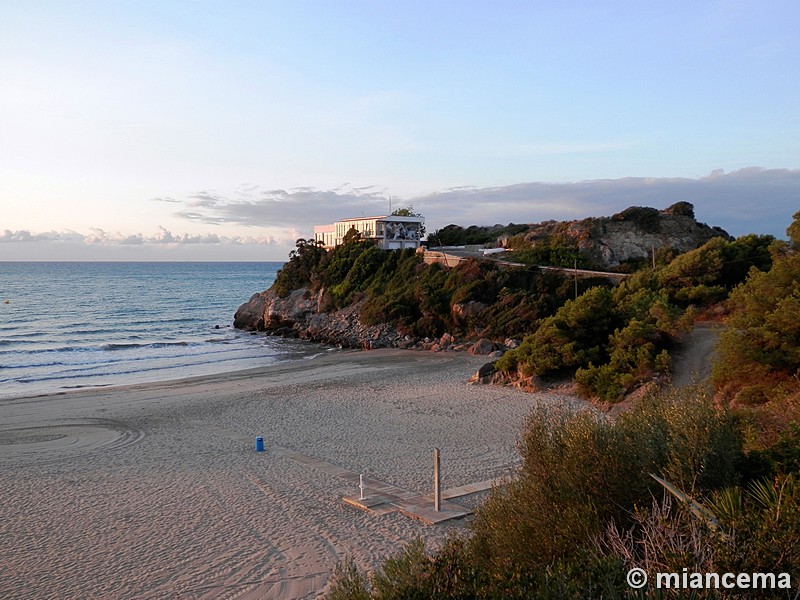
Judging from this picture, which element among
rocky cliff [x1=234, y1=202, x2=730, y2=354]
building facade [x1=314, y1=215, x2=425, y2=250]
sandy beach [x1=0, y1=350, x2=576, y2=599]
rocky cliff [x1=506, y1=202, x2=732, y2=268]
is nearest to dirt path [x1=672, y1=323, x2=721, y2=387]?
sandy beach [x1=0, y1=350, x2=576, y2=599]

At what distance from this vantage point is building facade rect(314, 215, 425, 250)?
56.8 meters

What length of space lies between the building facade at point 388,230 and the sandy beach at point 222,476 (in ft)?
105

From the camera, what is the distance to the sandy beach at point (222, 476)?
9.44 meters

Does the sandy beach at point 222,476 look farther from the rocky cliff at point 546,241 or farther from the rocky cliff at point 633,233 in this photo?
the rocky cliff at point 633,233

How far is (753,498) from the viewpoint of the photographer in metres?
6.49

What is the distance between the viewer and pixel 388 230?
190 ft

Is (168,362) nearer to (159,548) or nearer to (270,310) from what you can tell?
(270,310)

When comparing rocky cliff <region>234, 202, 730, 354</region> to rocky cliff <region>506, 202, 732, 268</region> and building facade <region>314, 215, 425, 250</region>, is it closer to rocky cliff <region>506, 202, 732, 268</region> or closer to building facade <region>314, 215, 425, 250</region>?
rocky cliff <region>506, 202, 732, 268</region>

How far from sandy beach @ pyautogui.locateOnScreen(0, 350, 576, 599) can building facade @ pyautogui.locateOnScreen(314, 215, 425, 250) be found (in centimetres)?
3193

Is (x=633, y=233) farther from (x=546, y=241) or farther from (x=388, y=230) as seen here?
(x=388, y=230)

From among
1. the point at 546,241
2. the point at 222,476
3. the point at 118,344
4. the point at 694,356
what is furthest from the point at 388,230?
the point at 222,476

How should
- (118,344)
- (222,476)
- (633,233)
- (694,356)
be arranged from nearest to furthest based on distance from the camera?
(222,476) < (694,356) < (118,344) < (633,233)

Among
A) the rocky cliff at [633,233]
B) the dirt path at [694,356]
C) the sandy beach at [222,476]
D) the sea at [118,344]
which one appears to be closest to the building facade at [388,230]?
the rocky cliff at [633,233]

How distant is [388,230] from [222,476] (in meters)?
45.3
